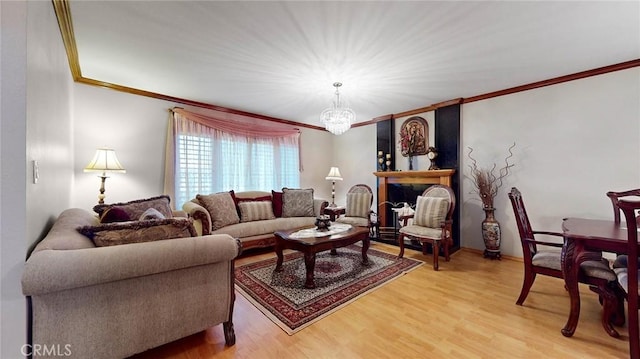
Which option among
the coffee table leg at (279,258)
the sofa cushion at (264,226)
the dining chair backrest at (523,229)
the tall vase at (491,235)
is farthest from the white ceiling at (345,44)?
the coffee table leg at (279,258)

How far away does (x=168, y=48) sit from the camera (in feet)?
7.69

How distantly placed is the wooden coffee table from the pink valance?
8.00 ft

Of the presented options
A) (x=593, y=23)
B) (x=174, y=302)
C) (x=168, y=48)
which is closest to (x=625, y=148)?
(x=593, y=23)

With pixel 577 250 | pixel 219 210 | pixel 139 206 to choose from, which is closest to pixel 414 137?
pixel 577 250

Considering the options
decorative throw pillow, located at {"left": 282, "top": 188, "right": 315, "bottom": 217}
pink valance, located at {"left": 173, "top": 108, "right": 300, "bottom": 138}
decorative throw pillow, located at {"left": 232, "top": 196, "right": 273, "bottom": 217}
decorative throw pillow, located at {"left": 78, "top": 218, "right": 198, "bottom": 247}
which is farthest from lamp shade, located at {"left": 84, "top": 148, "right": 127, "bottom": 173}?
decorative throw pillow, located at {"left": 282, "top": 188, "right": 315, "bottom": 217}

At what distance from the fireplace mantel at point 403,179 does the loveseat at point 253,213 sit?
1294 mm

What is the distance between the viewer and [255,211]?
3922mm

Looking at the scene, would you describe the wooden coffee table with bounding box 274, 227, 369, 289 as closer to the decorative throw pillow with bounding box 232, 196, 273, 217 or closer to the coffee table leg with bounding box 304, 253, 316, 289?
the coffee table leg with bounding box 304, 253, 316, 289

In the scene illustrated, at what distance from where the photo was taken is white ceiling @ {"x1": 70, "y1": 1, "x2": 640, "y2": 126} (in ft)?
5.99

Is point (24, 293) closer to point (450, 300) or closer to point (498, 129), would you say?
point (450, 300)

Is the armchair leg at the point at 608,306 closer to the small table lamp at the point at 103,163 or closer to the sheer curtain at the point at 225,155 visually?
the sheer curtain at the point at 225,155

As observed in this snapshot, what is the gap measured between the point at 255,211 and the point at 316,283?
6.05 ft

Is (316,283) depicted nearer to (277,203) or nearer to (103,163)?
(277,203)

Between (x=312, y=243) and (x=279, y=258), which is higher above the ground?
(x=312, y=243)
